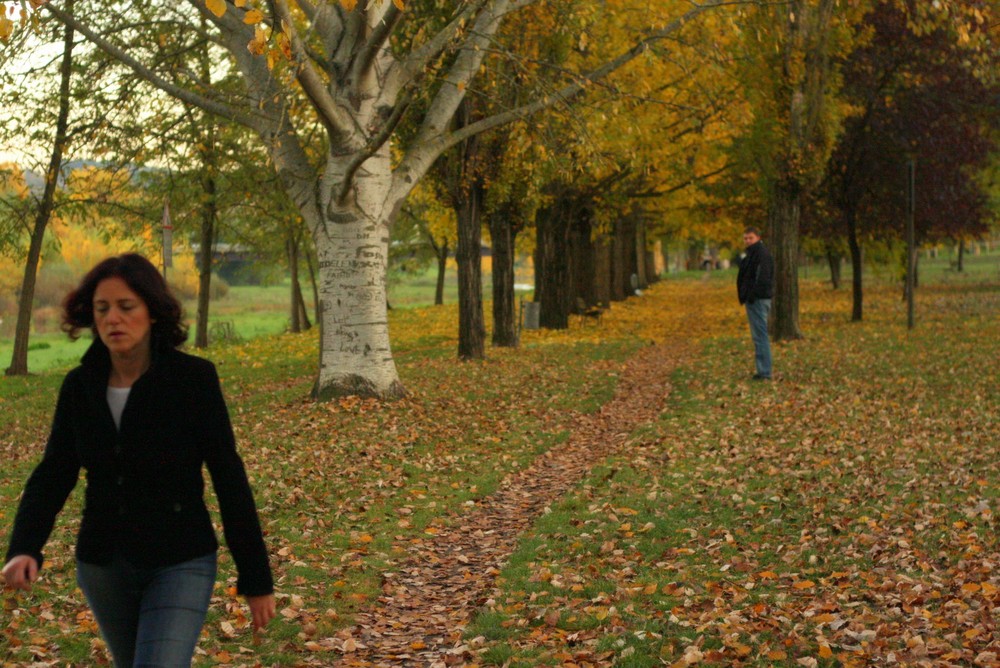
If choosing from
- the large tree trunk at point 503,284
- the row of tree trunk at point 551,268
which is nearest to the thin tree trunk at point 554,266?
the row of tree trunk at point 551,268

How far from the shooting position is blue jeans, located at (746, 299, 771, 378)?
58.2ft

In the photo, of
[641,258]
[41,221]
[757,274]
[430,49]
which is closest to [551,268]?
[41,221]

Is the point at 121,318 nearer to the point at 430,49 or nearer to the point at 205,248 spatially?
the point at 430,49

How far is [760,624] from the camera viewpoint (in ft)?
21.1

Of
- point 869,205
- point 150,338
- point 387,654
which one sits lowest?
point 387,654

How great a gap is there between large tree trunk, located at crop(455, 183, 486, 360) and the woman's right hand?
18.8 m

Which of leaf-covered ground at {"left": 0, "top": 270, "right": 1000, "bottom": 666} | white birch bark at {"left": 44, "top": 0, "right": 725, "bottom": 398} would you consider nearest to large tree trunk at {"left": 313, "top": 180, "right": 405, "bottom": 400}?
white birch bark at {"left": 44, "top": 0, "right": 725, "bottom": 398}

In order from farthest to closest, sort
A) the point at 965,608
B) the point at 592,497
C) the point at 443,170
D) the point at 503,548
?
the point at 443,170, the point at 592,497, the point at 503,548, the point at 965,608

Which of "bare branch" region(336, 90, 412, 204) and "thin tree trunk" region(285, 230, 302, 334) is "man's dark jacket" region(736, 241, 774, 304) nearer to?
"bare branch" region(336, 90, 412, 204)

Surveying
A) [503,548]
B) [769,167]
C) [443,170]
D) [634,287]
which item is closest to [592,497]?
[503,548]

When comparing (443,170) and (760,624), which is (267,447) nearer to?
(760,624)

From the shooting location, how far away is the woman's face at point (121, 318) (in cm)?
359

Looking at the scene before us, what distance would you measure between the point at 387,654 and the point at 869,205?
30.3 m

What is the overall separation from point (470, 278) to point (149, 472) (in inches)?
752
